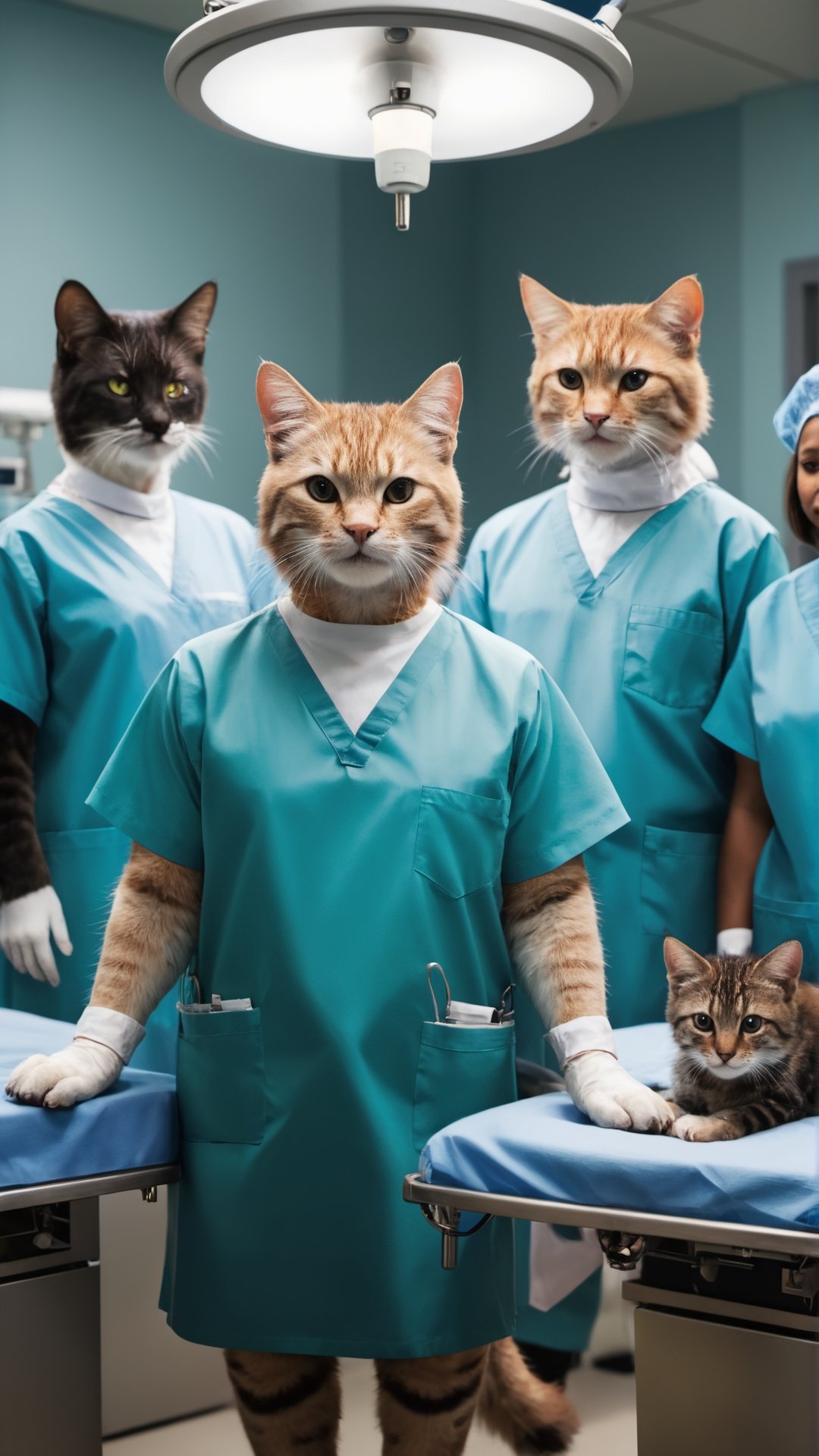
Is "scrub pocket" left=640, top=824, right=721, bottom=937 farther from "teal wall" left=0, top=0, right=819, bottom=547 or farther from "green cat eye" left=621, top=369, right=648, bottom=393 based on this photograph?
"teal wall" left=0, top=0, right=819, bottom=547

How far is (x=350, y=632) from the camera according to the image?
1422 millimetres

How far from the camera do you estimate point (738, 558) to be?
1.84 m

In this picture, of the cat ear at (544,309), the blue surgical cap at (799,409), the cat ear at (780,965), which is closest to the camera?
the cat ear at (780,965)

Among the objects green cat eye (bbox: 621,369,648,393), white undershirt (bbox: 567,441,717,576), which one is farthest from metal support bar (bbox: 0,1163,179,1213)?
green cat eye (bbox: 621,369,648,393)

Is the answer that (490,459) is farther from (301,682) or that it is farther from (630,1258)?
(630,1258)

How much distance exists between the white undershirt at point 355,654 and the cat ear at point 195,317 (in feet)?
2.46

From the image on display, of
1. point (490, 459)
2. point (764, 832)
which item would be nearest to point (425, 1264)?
point (764, 832)

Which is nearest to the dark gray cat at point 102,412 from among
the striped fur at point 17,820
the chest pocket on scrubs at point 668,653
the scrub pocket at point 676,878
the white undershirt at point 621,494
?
the striped fur at point 17,820

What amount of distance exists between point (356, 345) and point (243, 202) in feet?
1.00

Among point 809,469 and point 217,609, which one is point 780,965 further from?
point 217,609

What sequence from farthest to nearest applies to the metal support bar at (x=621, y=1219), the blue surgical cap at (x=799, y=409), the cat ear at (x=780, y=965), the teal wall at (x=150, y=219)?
the teal wall at (x=150, y=219), the blue surgical cap at (x=799, y=409), the cat ear at (x=780, y=965), the metal support bar at (x=621, y=1219)

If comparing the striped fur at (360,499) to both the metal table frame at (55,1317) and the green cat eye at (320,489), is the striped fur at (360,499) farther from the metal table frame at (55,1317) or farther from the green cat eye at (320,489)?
Result: the metal table frame at (55,1317)

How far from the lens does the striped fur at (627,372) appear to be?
1771 millimetres

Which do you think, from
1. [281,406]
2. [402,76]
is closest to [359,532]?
[281,406]
